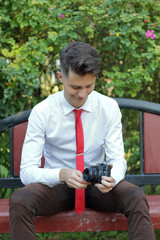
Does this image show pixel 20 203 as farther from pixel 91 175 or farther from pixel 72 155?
pixel 72 155

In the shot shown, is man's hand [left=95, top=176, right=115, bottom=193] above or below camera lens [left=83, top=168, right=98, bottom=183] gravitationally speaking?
below

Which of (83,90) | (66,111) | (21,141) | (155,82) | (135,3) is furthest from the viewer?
(155,82)

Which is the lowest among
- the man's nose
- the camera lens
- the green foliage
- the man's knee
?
the man's knee

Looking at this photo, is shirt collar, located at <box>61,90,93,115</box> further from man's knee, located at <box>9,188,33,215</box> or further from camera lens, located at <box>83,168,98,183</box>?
man's knee, located at <box>9,188,33,215</box>

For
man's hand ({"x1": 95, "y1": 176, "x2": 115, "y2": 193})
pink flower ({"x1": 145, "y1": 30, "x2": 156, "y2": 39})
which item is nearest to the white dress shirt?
man's hand ({"x1": 95, "y1": 176, "x2": 115, "y2": 193})

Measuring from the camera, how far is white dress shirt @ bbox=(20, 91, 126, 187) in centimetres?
288

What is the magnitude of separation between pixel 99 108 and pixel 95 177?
26.5 inches

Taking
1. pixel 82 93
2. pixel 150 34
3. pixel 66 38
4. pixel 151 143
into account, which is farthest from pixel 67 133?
pixel 150 34

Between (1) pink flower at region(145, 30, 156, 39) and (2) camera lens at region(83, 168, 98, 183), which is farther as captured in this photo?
(1) pink flower at region(145, 30, 156, 39)

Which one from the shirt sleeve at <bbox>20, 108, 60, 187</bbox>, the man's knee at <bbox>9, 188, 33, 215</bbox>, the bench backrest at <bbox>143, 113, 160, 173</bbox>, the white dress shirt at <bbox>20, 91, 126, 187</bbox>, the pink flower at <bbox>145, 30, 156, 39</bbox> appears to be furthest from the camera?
the pink flower at <bbox>145, 30, 156, 39</bbox>

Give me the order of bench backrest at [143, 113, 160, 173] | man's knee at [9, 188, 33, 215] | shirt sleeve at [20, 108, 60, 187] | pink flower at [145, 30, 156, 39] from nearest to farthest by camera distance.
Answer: man's knee at [9, 188, 33, 215], shirt sleeve at [20, 108, 60, 187], bench backrest at [143, 113, 160, 173], pink flower at [145, 30, 156, 39]

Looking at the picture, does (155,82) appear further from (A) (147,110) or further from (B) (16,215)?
(B) (16,215)

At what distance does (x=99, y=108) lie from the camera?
302 cm

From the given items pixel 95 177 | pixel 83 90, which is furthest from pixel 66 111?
pixel 95 177
